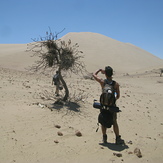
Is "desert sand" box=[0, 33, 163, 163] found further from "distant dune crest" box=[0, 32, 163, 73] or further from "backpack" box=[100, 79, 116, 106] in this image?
"distant dune crest" box=[0, 32, 163, 73]

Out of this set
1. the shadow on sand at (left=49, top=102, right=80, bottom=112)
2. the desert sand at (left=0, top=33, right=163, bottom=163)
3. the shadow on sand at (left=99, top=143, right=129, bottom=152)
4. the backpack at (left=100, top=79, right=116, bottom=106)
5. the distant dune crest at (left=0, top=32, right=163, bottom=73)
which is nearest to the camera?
the desert sand at (left=0, top=33, right=163, bottom=163)

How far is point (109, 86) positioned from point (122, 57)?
4375cm

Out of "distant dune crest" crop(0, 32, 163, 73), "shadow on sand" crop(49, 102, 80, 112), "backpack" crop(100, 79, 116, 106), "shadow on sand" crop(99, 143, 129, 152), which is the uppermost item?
"distant dune crest" crop(0, 32, 163, 73)

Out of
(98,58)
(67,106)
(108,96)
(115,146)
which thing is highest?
(98,58)

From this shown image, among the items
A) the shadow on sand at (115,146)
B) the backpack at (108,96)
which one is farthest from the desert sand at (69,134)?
the backpack at (108,96)

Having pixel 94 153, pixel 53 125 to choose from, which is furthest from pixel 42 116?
pixel 94 153

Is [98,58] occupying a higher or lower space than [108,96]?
higher

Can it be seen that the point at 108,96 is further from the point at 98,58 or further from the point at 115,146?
the point at 98,58

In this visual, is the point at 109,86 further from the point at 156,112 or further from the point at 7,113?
the point at 156,112

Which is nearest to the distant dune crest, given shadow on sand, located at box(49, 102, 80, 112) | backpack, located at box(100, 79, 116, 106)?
shadow on sand, located at box(49, 102, 80, 112)

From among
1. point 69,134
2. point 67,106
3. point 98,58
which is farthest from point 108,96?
point 98,58

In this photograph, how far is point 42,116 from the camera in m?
6.00

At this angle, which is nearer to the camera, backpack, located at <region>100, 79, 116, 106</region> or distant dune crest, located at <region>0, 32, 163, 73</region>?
backpack, located at <region>100, 79, 116, 106</region>

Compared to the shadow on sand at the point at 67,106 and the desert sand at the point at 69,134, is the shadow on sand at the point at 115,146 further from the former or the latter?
the shadow on sand at the point at 67,106
